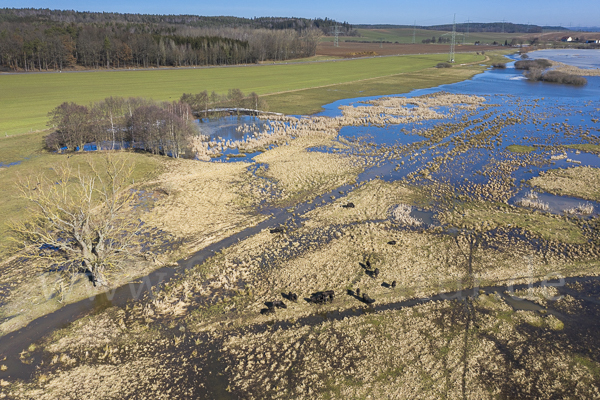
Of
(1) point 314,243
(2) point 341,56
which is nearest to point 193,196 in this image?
(1) point 314,243

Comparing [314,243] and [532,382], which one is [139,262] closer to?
[314,243]

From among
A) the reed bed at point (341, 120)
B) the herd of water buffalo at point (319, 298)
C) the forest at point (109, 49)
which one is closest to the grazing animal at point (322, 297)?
the herd of water buffalo at point (319, 298)

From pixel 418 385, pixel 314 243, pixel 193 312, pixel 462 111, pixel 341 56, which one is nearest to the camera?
pixel 418 385

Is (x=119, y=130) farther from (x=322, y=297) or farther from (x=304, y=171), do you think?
(x=322, y=297)

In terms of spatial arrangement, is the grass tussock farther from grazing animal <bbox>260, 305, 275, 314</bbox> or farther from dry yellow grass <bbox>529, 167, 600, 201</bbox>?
grazing animal <bbox>260, 305, 275, 314</bbox>

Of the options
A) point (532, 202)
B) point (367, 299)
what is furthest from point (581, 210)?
point (367, 299)
